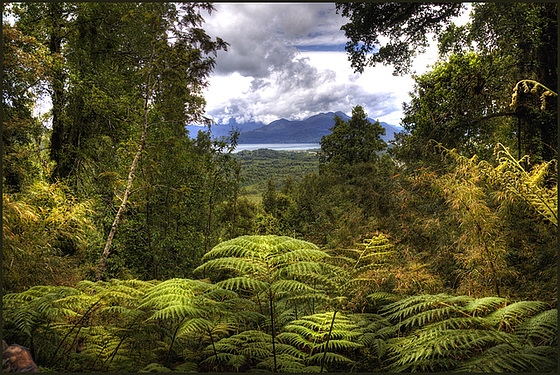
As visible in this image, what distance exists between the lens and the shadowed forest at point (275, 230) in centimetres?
182

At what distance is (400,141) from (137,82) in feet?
26.2

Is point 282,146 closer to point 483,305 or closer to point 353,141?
point 483,305

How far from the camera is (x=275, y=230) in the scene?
10.7 meters

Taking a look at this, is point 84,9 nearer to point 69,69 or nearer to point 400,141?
point 69,69

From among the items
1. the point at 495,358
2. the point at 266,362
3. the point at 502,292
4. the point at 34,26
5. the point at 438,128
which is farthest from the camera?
the point at 34,26

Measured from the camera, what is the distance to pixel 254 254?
6.32ft

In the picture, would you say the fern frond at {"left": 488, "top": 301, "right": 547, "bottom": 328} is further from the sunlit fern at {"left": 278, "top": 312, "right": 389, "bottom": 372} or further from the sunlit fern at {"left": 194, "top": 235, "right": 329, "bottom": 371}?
the sunlit fern at {"left": 194, "top": 235, "right": 329, "bottom": 371}

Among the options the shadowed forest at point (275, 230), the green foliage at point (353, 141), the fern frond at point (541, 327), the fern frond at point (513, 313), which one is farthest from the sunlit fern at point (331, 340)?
the green foliage at point (353, 141)

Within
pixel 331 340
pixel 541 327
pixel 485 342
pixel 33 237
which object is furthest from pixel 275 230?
pixel 541 327

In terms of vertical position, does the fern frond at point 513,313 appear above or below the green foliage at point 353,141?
below

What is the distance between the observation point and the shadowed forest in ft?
5.97

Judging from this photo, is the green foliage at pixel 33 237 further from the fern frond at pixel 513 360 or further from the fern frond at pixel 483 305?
the fern frond at pixel 483 305

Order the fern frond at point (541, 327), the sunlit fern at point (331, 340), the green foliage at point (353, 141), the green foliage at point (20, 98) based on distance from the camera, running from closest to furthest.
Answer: the fern frond at point (541, 327) < the sunlit fern at point (331, 340) < the green foliage at point (20, 98) < the green foliage at point (353, 141)

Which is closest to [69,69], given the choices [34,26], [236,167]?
[34,26]
